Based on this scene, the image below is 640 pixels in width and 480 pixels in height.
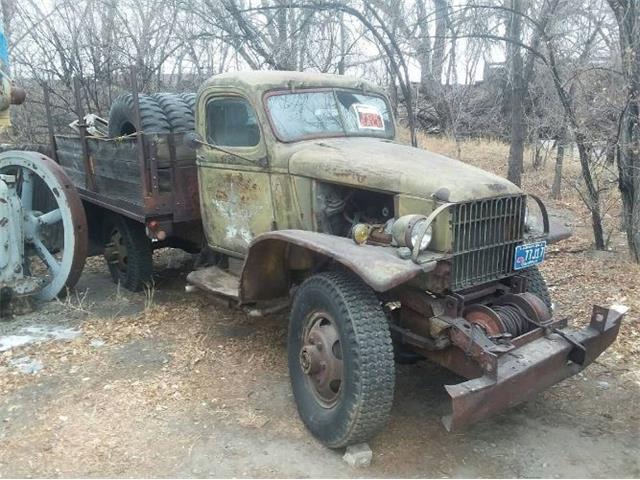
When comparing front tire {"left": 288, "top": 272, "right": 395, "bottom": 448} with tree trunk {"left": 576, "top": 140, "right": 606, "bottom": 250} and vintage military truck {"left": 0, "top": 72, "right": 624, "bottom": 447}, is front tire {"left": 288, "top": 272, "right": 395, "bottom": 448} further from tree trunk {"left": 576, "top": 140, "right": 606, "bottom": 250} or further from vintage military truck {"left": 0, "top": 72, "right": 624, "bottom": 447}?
tree trunk {"left": 576, "top": 140, "right": 606, "bottom": 250}

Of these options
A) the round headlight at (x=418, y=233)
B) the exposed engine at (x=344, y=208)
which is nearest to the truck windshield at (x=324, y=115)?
the exposed engine at (x=344, y=208)

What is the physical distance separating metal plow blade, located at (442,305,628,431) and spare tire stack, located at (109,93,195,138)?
347 centimetres

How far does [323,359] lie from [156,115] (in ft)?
9.96

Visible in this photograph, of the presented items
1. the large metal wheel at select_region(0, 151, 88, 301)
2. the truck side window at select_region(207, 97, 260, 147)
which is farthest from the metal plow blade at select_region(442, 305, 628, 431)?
the large metal wheel at select_region(0, 151, 88, 301)

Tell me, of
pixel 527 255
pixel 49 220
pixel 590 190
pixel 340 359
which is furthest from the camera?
pixel 590 190

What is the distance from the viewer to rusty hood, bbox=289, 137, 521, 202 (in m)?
3.56

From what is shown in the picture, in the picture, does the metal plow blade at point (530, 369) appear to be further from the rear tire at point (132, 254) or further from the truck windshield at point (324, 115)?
the rear tire at point (132, 254)

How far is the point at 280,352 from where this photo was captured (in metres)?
4.72

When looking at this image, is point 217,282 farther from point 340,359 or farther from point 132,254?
point 340,359

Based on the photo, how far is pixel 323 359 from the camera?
3.51 meters

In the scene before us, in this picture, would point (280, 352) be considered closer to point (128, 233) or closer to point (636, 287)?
point (128, 233)

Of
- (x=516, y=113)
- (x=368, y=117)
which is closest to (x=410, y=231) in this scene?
(x=368, y=117)

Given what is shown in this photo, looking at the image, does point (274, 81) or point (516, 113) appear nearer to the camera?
point (274, 81)

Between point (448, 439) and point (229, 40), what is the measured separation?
27.7ft
